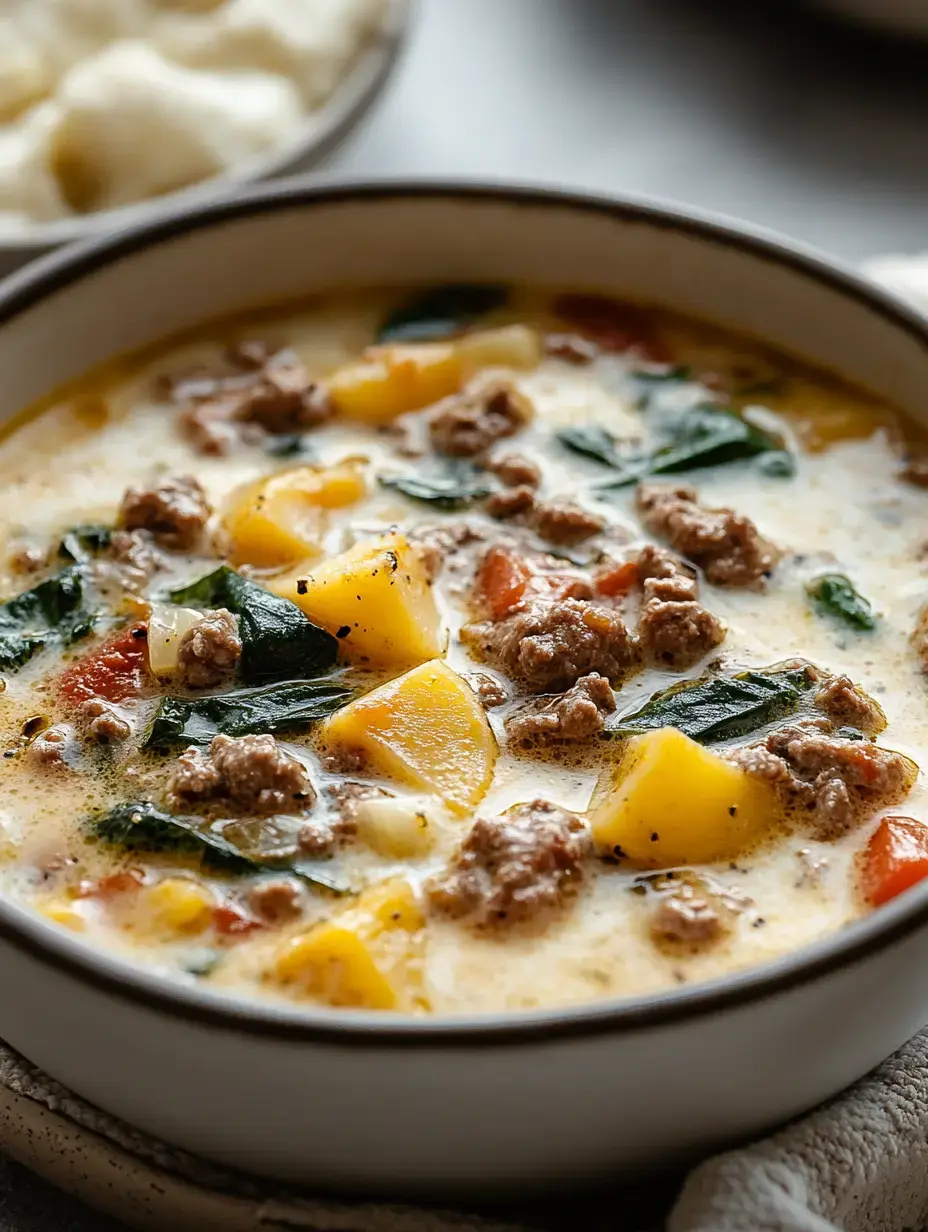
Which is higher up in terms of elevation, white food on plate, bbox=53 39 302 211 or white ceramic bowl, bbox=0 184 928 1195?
white food on plate, bbox=53 39 302 211

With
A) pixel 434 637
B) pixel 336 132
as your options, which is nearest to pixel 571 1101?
pixel 434 637

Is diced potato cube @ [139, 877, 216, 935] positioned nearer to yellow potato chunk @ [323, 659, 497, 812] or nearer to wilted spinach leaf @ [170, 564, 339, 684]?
yellow potato chunk @ [323, 659, 497, 812]

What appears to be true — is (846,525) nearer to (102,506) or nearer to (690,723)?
(690,723)

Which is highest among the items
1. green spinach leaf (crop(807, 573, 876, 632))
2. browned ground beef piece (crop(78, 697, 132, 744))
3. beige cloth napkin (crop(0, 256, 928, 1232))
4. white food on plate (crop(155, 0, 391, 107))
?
white food on plate (crop(155, 0, 391, 107))

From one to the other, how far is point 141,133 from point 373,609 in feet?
7.87

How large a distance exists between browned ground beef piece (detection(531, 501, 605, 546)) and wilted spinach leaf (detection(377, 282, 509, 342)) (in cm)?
92

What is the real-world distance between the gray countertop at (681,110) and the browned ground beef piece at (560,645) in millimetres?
2714

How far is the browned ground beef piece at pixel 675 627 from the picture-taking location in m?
3.38

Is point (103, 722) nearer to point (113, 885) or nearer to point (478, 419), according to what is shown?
point (113, 885)

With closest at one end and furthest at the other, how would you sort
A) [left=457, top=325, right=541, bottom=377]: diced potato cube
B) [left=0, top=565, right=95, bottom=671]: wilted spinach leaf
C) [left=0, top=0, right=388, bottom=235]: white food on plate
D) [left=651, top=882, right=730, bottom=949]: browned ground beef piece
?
[left=651, top=882, right=730, bottom=949]: browned ground beef piece
[left=0, top=565, right=95, bottom=671]: wilted spinach leaf
[left=457, top=325, right=541, bottom=377]: diced potato cube
[left=0, top=0, right=388, bottom=235]: white food on plate

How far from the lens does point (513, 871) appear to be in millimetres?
2848

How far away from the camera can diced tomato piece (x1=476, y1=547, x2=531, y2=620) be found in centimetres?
350

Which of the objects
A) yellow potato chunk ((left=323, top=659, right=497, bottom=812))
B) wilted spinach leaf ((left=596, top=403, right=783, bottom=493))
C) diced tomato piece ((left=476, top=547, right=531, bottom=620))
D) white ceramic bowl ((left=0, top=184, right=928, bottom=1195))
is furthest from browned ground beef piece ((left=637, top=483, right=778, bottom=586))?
white ceramic bowl ((left=0, top=184, right=928, bottom=1195))

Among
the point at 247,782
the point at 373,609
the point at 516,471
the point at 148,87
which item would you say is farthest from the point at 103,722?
the point at 148,87
